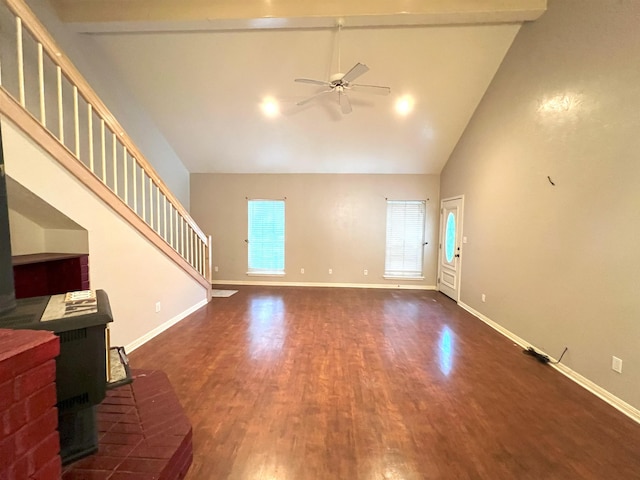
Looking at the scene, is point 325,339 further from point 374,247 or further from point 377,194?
point 377,194

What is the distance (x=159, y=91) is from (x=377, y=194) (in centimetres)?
449

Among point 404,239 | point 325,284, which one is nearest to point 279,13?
point 404,239

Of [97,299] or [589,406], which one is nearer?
[97,299]

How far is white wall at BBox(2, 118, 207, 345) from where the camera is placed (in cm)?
207

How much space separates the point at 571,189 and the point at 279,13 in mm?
3590

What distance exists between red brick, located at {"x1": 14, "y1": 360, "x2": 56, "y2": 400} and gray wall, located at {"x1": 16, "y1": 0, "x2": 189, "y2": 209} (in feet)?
14.2

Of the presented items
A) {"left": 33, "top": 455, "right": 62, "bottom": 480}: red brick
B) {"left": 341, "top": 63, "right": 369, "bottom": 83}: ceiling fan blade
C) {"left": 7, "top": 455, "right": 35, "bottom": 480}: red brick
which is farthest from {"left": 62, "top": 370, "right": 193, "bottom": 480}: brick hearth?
{"left": 341, "top": 63, "right": 369, "bottom": 83}: ceiling fan blade

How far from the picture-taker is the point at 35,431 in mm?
956

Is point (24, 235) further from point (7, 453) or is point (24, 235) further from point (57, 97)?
point (7, 453)

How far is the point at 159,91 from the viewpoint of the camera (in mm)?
4754

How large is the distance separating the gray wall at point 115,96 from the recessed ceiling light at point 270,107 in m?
2.12

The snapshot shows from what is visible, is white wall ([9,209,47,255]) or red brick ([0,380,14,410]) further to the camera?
white wall ([9,209,47,255])

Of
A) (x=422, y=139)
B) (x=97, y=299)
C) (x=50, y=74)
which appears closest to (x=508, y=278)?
(x=422, y=139)

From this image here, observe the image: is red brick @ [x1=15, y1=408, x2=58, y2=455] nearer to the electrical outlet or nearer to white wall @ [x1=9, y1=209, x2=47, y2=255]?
white wall @ [x1=9, y1=209, x2=47, y2=255]
